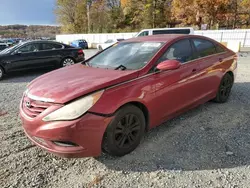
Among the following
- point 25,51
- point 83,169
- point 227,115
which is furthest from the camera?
point 25,51

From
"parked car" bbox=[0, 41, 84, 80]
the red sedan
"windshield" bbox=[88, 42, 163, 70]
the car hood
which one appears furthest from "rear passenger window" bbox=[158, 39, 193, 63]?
"parked car" bbox=[0, 41, 84, 80]

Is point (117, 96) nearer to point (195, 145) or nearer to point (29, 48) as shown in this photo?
point (195, 145)

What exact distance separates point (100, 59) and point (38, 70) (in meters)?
5.93

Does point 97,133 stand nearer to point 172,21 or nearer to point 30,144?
point 30,144

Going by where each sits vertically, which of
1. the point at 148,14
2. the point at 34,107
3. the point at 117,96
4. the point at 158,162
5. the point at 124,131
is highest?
the point at 148,14

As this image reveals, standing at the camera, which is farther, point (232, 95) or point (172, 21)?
point (172, 21)

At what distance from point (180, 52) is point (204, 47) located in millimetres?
824

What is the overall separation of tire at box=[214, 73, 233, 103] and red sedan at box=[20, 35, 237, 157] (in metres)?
0.58

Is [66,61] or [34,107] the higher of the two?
[34,107]

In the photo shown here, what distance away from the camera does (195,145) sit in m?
2.96

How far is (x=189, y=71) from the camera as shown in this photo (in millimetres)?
3441

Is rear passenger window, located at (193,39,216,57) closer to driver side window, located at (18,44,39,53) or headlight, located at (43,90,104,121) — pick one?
headlight, located at (43,90,104,121)

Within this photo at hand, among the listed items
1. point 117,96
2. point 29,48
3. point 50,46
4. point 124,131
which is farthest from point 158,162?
point 50,46

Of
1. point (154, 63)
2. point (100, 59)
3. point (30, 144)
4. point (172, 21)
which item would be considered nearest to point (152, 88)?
point (154, 63)
